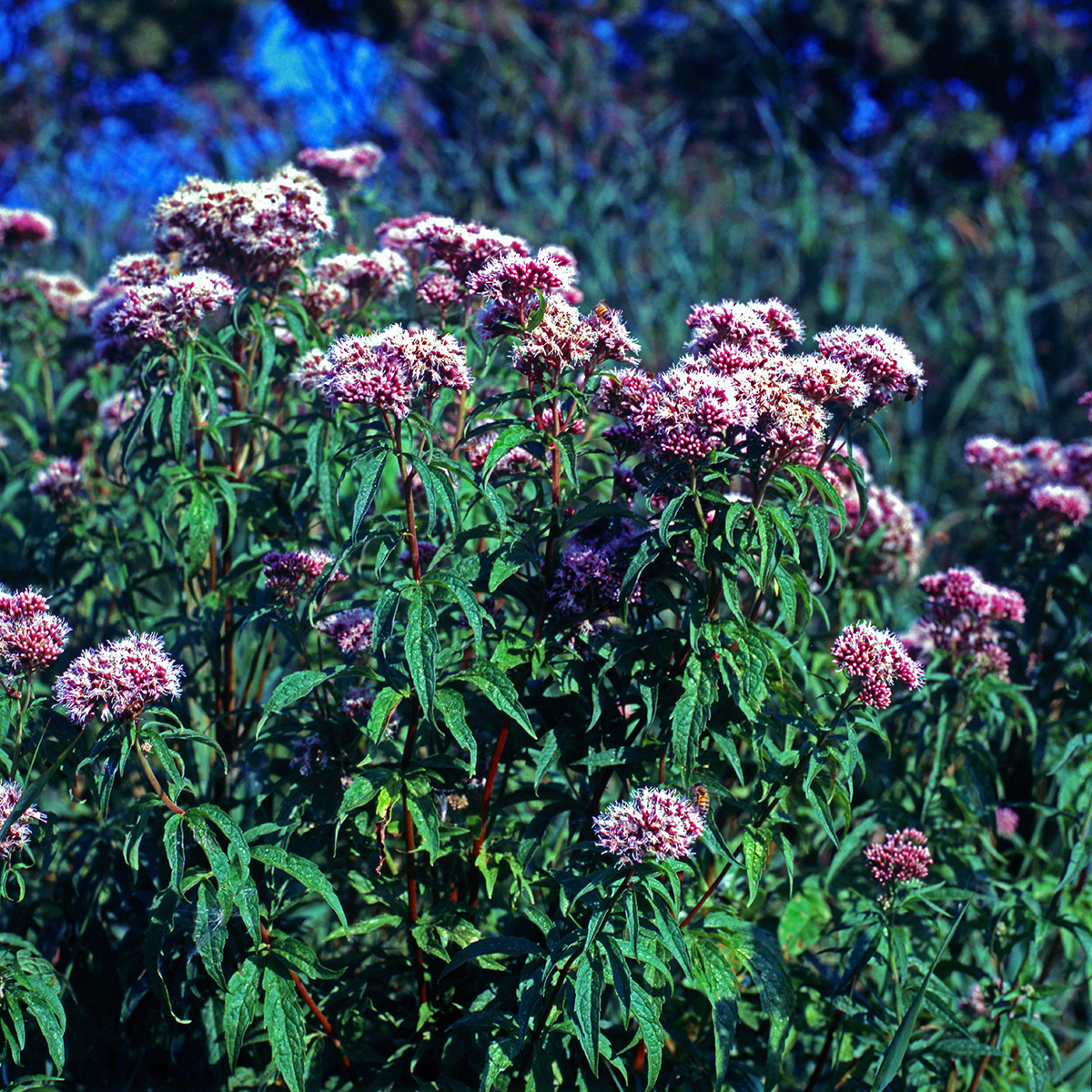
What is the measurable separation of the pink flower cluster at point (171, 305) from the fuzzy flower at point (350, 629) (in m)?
0.91

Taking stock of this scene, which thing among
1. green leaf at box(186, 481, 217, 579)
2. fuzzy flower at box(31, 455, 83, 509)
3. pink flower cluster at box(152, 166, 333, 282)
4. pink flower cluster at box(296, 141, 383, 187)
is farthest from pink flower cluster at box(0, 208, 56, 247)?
green leaf at box(186, 481, 217, 579)

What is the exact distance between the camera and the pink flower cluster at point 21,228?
4.40 m

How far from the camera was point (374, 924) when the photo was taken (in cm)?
246

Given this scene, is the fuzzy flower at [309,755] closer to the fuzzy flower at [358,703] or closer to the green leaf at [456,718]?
the fuzzy flower at [358,703]

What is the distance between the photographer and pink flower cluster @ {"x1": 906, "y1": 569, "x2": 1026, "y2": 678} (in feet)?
10.3

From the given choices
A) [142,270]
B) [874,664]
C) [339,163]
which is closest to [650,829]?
[874,664]

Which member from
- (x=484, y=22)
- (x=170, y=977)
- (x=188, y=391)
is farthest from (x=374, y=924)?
(x=484, y=22)

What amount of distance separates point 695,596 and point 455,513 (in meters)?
0.56

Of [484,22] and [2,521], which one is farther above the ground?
[484,22]

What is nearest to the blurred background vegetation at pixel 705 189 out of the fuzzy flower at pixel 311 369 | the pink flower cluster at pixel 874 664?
the fuzzy flower at pixel 311 369

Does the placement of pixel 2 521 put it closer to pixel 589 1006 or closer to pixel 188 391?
pixel 188 391

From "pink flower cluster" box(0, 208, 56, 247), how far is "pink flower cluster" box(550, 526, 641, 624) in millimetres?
3286

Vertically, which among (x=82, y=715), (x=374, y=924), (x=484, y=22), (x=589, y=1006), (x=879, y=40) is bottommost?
(x=589, y=1006)

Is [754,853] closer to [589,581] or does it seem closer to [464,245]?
[589,581]
